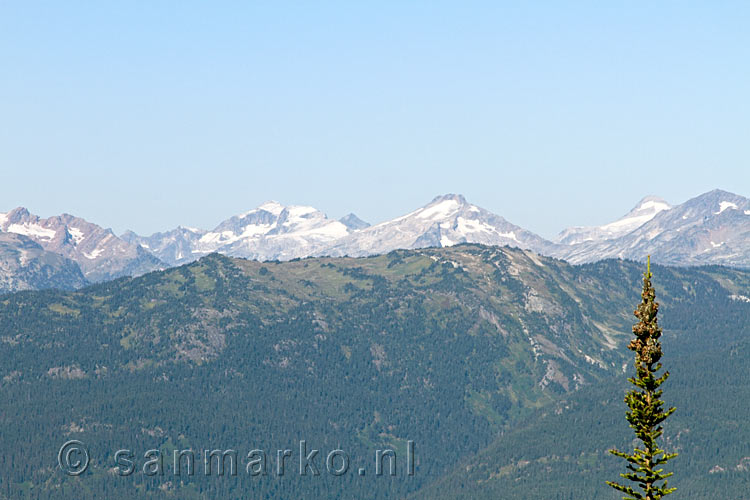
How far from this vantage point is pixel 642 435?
7169 cm

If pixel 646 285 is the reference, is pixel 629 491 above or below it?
below

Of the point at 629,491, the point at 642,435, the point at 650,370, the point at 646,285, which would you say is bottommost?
the point at 629,491

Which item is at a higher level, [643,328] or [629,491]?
[643,328]

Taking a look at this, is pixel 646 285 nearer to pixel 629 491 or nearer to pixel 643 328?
pixel 643 328

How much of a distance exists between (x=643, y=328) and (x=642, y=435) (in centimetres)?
804

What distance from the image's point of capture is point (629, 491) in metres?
76.1

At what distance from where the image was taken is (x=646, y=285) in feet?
220

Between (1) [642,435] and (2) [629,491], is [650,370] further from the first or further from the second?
(2) [629,491]

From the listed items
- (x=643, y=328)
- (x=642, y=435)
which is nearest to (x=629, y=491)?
(x=642, y=435)

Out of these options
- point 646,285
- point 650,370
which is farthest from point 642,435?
point 646,285

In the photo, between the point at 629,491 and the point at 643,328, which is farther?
the point at 629,491

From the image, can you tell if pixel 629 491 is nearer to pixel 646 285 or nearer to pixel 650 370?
pixel 650 370

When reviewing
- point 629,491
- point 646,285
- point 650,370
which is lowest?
point 629,491

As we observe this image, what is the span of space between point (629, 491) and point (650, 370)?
11211 millimetres
